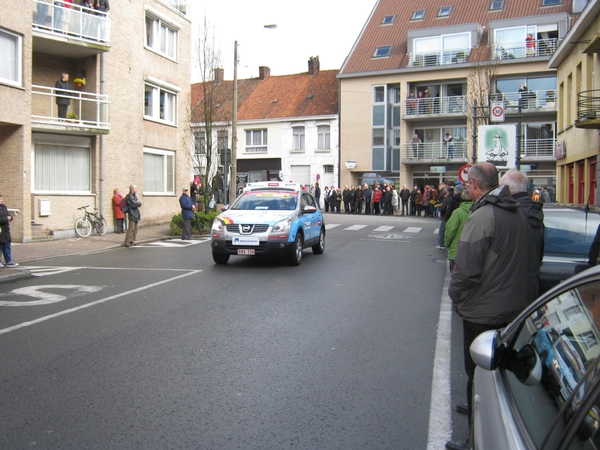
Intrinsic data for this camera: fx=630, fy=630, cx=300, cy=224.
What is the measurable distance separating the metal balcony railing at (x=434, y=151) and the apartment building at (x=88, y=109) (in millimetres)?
20214

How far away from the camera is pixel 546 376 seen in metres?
2.31

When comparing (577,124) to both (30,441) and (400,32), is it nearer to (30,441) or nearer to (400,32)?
(30,441)

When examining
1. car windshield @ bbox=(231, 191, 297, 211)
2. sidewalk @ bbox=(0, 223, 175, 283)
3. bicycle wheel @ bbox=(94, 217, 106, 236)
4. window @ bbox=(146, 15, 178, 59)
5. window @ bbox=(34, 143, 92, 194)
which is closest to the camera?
sidewalk @ bbox=(0, 223, 175, 283)

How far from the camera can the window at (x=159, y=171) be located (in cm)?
2645

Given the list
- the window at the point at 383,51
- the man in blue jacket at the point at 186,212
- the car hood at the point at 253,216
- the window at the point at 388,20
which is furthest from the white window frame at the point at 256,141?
the car hood at the point at 253,216

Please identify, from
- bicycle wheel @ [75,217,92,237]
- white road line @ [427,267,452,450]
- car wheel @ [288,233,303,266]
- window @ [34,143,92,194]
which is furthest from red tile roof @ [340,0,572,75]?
white road line @ [427,267,452,450]

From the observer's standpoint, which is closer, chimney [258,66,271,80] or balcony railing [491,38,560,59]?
balcony railing [491,38,560,59]

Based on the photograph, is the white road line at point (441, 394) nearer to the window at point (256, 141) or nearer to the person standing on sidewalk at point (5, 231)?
the person standing on sidewalk at point (5, 231)

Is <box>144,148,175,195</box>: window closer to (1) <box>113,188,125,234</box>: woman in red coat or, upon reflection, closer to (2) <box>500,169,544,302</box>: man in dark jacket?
(1) <box>113,188,125,234</box>: woman in red coat

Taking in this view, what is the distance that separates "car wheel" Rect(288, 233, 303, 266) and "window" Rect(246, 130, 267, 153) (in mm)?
37402

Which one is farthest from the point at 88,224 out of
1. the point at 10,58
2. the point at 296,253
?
the point at 296,253

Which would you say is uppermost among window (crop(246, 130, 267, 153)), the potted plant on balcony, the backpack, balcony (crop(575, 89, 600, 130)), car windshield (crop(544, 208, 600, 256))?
window (crop(246, 130, 267, 153))

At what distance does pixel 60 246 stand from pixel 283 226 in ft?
27.7

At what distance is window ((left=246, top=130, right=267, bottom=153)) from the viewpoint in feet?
166
